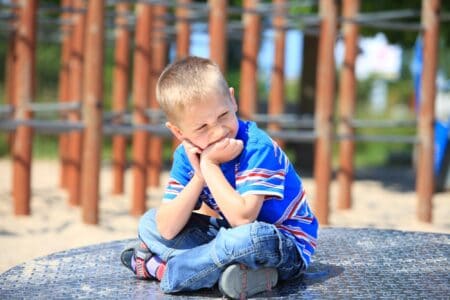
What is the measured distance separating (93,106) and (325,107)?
1537 mm

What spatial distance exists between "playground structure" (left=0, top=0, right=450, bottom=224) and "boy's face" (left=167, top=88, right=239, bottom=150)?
2.65 m

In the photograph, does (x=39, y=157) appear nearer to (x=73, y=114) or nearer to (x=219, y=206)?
(x=73, y=114)

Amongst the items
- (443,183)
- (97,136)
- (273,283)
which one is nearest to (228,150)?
(273,283)

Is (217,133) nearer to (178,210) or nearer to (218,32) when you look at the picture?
(178,210)

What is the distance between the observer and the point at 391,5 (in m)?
8.80

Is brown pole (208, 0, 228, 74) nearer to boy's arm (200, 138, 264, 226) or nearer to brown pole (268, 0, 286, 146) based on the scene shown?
brown pole (268, 0, 286, 146)

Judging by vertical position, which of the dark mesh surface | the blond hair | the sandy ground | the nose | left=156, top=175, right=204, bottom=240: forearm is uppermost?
the blond hair

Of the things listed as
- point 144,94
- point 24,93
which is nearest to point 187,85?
point 24,93

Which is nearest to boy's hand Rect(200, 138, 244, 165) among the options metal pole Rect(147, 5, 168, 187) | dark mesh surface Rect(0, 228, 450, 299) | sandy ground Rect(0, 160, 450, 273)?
dark mesh surface Rect(0, 228, 450, 299)

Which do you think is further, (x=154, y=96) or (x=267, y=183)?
(x=154, y=96)

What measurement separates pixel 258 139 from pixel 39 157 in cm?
983

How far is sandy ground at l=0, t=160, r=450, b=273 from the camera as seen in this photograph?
4.29m

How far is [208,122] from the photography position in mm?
2020

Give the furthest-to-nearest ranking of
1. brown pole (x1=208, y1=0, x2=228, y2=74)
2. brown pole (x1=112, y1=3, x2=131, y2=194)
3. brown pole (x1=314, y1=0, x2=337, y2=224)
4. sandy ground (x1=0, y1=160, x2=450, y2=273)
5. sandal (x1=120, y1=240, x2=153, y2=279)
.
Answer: brown pole (x1=112, y1=3, x2=131, y2=194)
brown pole (x1=314, y1=0, x2=337, y2=224)
brown pole (x1=208, y1=0, x2=228, y2=74)
sandy ground (x1=0, y1=160, x2=450, y2=273)
sandal (x1=120, y1=240, x2=153, y2=279)
